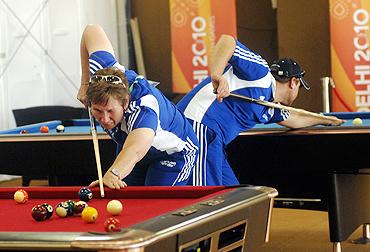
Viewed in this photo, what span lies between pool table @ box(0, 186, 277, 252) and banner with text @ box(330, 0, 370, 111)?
16.2 ft

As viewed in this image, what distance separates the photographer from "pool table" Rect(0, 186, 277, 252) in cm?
197

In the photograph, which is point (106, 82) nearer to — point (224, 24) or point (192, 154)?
point (192, 154)

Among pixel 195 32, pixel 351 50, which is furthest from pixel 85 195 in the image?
pixel 195 32

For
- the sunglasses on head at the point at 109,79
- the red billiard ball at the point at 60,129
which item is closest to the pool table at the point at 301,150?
the red billiard ball at the point at 60,129

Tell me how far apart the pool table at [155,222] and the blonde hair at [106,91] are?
12.6 inches

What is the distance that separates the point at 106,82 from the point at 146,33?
225 inches

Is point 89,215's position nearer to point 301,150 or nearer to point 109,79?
point 109,79

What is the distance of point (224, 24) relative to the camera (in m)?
8.00

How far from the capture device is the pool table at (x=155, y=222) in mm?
1970

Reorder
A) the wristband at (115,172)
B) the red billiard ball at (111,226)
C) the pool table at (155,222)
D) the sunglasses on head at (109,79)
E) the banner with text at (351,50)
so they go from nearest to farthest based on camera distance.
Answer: the pool table at (155,222) → the red billiard ball at (111,226) → the wristband at (115,172) → the sunglasses on head at (109,79) → the banner with text at (351,50)

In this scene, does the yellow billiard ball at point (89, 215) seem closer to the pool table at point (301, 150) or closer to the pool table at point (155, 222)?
the pool table at point (155, 222)

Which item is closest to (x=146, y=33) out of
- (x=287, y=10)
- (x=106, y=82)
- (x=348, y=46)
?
(x=287, y=10)

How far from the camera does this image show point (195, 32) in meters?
8.09

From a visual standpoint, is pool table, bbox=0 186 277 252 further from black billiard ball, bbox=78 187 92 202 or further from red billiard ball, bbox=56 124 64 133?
red billiard ball, bbox=56 124 64 133
